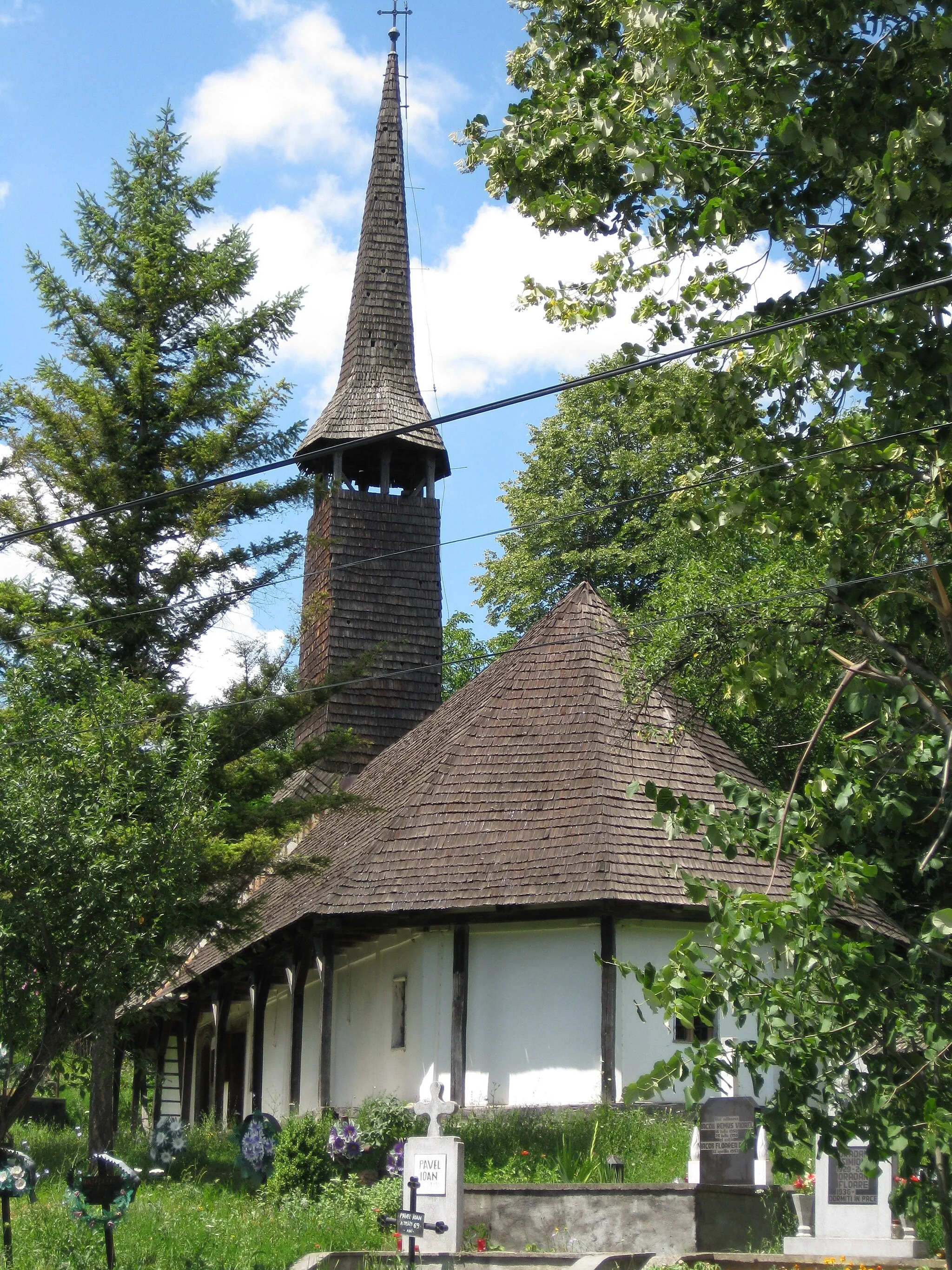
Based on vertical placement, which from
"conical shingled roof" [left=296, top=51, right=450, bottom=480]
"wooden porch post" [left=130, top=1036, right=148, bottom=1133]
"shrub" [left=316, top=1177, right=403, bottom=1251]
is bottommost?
"wooden porch post" [left=130, top=1036, right=148, bottom=1133]

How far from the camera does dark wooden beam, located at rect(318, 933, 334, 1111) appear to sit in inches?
720

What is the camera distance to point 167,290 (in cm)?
1781

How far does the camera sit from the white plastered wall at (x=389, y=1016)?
56.7 ft

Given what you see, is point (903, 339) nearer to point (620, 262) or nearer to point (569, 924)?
point (620, 262)

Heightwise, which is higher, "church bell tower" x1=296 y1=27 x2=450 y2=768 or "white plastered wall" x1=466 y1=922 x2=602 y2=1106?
"church bell tower" x1=296 y1=27 x2=450 y2=768

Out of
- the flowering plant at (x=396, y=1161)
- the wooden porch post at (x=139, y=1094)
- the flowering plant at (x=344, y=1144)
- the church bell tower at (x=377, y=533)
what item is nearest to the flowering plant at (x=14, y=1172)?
the flowering plant at (x=396, y=1161)

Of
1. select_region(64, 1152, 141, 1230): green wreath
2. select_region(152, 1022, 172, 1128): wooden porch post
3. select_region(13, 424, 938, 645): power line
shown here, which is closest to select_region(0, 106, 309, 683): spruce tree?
select_region(13, 424, 938, 645): power line

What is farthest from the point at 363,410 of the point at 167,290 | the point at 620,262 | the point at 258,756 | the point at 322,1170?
the point at 620,262

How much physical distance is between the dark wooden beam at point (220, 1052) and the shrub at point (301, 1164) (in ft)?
32.2

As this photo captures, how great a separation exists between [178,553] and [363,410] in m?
12.8

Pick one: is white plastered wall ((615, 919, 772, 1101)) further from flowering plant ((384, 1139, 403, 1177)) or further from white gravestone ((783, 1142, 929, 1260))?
white gravestone ((783, 1142, 929, 1260))

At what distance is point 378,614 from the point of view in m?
27.4

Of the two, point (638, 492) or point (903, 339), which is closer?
point (903, 339)

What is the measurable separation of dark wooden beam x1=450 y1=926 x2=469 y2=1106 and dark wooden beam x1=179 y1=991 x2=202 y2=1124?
1038cm
